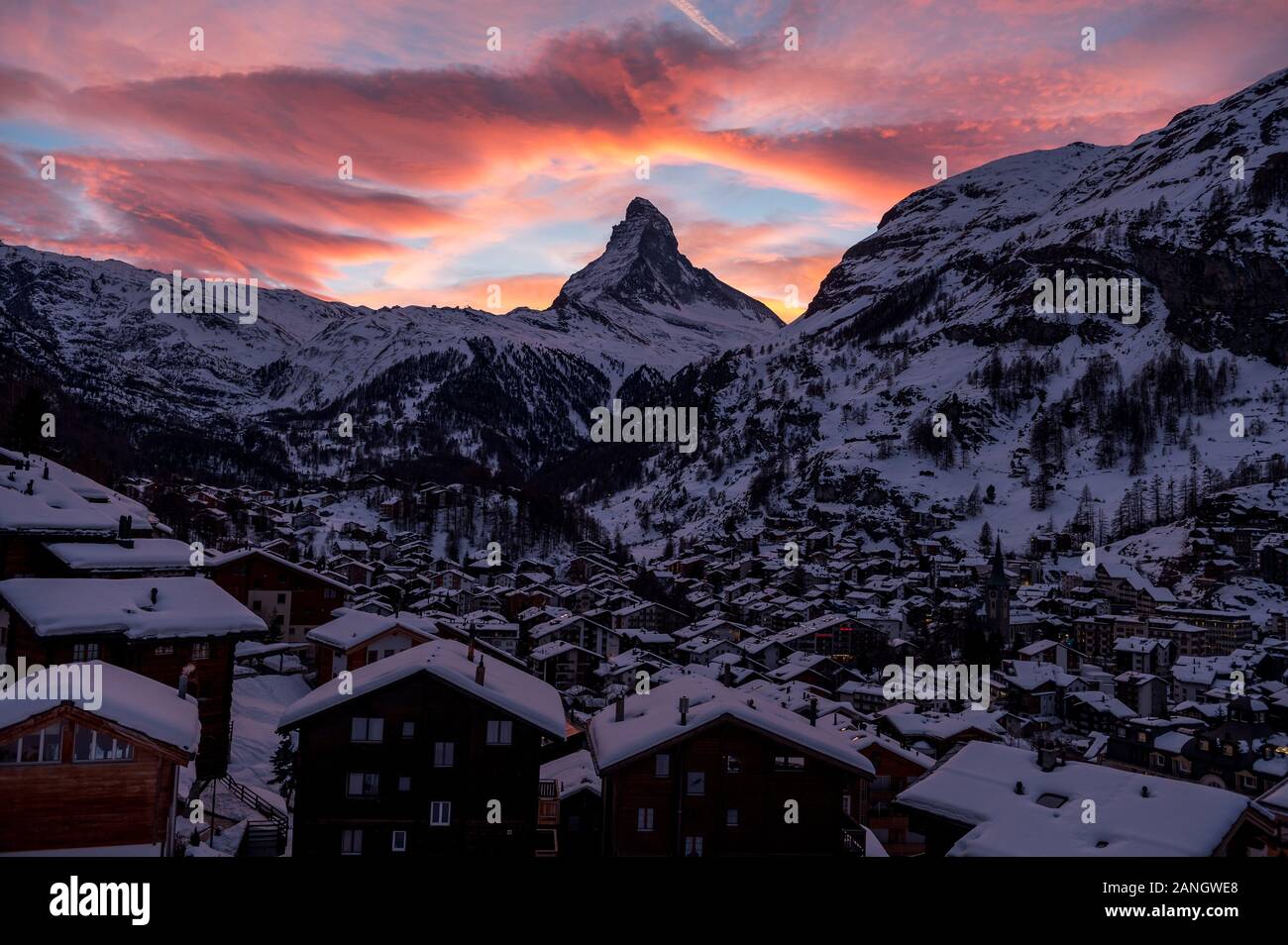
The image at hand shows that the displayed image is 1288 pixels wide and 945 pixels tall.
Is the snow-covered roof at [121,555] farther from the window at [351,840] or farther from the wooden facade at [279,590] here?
the wooden facade at [279,590]

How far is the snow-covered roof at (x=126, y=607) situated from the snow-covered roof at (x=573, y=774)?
1023 cm

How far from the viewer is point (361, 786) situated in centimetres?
2127

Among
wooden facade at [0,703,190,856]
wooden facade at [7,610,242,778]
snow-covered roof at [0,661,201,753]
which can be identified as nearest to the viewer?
wooden facade at [0,703,190,856]

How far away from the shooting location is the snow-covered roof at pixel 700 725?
Answer: 21.5 metres

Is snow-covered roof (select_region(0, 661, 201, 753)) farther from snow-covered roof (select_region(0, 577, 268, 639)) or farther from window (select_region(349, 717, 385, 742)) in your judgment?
snow-covered roof (select_region(0, 577, 268, 639))

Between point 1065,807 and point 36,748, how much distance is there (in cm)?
1888

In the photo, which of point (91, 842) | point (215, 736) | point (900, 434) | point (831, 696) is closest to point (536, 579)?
point (831, 696)

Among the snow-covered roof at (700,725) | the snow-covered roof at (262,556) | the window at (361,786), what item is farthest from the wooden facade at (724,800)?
the snow-covered roof at (262,556)

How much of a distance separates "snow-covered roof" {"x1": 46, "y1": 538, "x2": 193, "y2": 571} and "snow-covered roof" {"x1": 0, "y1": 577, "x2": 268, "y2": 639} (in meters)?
1.14

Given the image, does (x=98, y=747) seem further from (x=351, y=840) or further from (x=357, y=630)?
(x=357, y=630)

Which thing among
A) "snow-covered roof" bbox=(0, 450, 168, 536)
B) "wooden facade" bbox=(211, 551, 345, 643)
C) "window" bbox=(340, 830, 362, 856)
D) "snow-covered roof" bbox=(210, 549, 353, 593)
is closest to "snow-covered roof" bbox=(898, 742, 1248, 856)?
"window" bbox=(340, 830, 362, 856)

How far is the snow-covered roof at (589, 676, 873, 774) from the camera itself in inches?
847

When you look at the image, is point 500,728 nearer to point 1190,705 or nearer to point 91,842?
point 91,842
